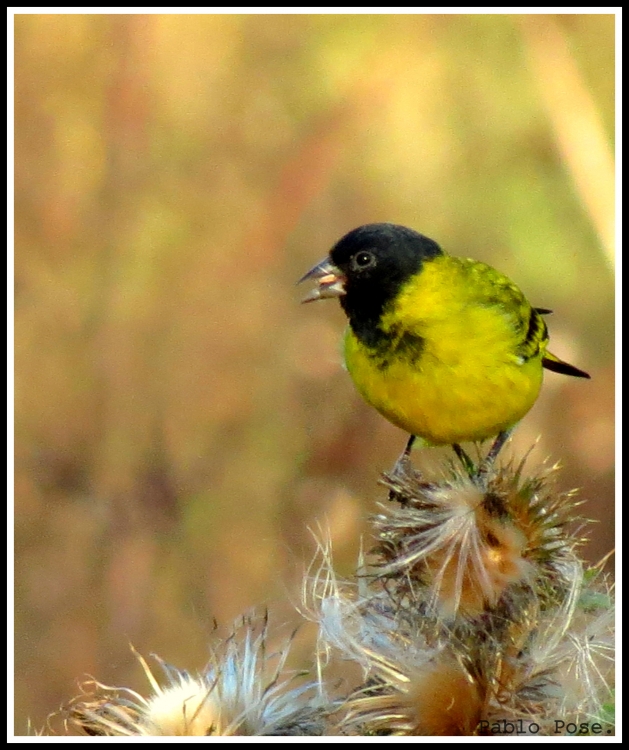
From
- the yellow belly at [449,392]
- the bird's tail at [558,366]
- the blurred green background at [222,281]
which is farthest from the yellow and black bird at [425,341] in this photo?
the blurred green background at [222,281]

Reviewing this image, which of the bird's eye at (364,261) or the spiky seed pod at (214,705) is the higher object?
the bird's eye at (364,261)

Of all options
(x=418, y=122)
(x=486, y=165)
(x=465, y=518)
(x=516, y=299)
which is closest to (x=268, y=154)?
(x=418, y=122)

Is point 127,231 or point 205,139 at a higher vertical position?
point 205,139

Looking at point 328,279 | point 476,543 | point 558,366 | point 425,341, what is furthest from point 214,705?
point 558,366

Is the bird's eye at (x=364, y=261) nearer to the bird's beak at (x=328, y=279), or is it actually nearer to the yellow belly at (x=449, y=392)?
the bird's beak at (x=328, y=279)

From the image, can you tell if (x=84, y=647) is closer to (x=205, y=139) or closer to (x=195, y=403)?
(x=195, y=403)

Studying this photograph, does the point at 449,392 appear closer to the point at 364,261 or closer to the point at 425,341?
the point at 425,341

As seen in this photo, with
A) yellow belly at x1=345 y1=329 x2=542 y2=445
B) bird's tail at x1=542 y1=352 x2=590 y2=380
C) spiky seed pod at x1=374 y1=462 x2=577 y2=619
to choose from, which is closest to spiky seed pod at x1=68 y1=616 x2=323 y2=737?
spiky seed pod at x1=374 y1=462 x2=577 y2=619
